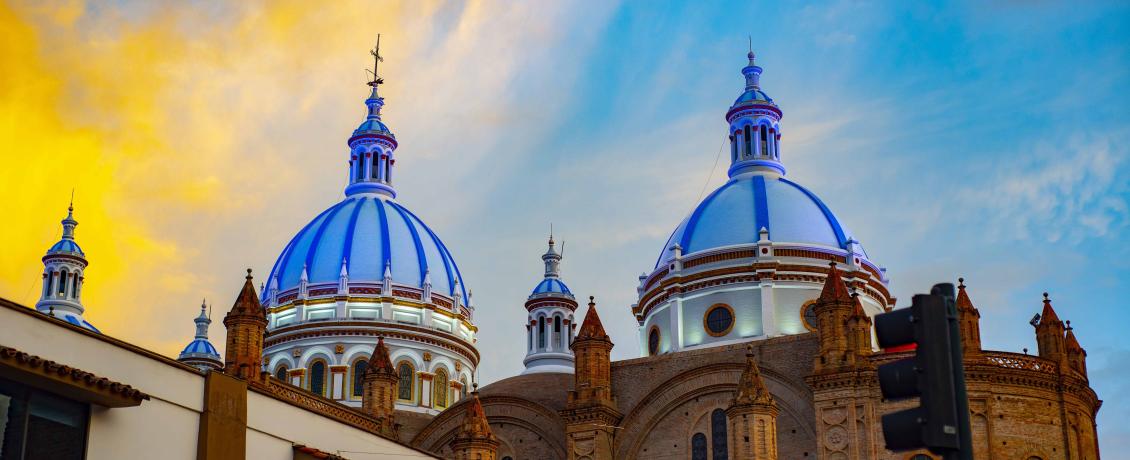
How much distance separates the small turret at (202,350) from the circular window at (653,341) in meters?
22.5

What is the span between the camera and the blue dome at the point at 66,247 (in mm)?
67625

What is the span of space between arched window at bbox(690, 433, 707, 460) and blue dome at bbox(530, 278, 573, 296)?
1746 centimetres

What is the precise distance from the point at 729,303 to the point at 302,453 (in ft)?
97.9

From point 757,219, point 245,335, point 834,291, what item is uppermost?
point 757,219

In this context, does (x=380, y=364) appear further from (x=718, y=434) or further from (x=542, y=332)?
(x=718, y=434)

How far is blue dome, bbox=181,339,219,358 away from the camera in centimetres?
7112

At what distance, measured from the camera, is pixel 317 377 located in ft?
214

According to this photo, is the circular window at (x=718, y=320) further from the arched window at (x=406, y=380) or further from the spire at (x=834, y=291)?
the arched window at (x=406, y=380)

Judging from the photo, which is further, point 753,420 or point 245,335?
point 245,335

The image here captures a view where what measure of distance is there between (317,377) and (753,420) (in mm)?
29640

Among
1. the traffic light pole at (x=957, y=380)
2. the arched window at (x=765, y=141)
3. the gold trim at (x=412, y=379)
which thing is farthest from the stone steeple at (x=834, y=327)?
the traffic light pole at (x=957, y=380)

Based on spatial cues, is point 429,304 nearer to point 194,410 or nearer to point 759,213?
point 759,213

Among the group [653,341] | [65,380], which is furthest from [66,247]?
[65,380]

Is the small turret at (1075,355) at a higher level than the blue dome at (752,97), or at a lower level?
lower
